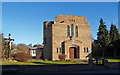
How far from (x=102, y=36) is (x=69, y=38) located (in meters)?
10.8

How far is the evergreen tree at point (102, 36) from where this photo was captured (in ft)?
106

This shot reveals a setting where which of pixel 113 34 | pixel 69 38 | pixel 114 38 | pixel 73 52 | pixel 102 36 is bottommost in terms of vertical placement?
pixel 73 52

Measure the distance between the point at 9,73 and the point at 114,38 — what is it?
2948cm

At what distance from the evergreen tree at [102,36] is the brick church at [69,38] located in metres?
6.59

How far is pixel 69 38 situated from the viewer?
2720 cm

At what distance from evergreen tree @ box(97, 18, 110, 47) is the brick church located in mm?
6590

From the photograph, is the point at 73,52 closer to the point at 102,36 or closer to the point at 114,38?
the point at 102,36

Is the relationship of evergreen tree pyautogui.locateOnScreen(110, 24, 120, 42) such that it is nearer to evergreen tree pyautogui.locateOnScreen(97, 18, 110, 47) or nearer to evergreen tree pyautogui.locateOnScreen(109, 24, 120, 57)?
evergreen tree pyautogui.locateOnScreen(109, 24, 120, 57)

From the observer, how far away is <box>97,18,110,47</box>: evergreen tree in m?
32.4

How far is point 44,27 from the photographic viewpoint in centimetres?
3038

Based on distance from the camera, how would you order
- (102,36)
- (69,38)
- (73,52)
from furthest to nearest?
(102,36) < (73,52) < (69,38)

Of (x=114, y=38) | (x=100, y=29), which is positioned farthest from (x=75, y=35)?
(x=114, y=38)

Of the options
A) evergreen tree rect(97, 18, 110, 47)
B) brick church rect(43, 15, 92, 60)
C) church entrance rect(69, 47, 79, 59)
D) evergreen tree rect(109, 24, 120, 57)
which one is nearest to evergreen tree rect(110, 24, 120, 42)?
evergreen tree rect(109, 24, 120, 57)

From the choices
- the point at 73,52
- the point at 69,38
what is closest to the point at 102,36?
the point at 73,52
